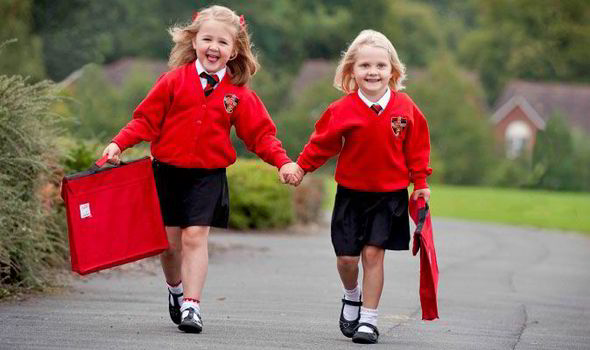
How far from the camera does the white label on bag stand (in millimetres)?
7023

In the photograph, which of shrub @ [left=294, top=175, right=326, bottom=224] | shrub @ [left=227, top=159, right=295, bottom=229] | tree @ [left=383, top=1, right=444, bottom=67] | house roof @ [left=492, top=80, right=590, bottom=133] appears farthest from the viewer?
tree @ [left=383, top=1, right=444, bottom=67]

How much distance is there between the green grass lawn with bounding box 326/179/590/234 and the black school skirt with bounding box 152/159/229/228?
16695mm

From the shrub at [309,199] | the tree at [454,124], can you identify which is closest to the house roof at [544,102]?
the tree at [454,124]

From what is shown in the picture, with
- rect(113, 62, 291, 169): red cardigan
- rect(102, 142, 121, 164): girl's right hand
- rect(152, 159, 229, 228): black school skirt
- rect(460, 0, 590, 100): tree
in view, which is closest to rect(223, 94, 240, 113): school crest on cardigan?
rect(113, 62, 291, 169): red cardigan

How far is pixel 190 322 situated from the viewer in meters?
6.81

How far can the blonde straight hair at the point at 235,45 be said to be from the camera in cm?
728

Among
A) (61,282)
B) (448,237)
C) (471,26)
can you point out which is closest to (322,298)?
(61,282)

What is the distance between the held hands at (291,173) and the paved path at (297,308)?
86 centimetres

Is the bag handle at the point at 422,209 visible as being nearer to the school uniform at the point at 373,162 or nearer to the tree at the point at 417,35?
the school uniform at the point at 373,162

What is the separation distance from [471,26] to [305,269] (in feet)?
299

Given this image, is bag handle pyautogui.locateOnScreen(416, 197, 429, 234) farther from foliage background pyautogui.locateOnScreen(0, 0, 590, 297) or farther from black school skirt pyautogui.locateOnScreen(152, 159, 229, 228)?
foliage background pyautogui.locateOnScreen(0, 0, 590, 297)

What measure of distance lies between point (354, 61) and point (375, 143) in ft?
1.76

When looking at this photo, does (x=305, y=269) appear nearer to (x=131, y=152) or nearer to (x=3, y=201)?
(x=131, y=152)

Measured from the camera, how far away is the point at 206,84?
7.15 m
